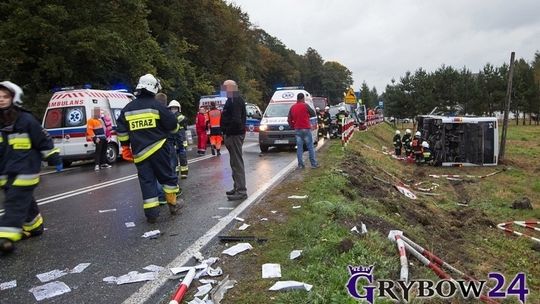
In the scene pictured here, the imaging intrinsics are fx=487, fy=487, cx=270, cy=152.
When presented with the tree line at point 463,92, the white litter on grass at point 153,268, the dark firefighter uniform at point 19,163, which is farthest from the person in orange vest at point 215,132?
the tree line at point 463,92

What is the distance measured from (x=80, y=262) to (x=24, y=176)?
1.14m

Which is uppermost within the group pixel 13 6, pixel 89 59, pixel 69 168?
pixel 13 6

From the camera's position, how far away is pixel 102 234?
617cm

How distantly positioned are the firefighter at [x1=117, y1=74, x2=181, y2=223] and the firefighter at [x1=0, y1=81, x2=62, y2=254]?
1184 millimetres

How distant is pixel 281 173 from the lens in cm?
1123

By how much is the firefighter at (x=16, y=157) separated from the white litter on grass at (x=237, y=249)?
2.23m

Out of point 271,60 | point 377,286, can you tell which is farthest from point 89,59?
point 271,60

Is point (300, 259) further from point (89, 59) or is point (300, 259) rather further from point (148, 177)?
point (89, 59)

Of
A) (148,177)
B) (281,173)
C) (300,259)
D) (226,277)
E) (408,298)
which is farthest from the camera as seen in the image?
(281,173)

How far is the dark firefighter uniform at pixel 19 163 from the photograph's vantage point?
5160mm

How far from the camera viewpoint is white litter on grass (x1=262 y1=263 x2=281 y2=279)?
453cm

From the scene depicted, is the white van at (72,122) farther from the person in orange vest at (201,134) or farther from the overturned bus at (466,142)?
the overturned bus at (466,142)

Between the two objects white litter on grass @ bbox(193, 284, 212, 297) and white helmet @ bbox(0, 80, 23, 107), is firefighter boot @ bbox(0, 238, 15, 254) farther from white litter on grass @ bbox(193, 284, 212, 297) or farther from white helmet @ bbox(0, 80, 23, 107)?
white litter on grass @ bbox(193, 284, 212, 297)

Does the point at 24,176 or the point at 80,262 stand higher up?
the point at 24,176
